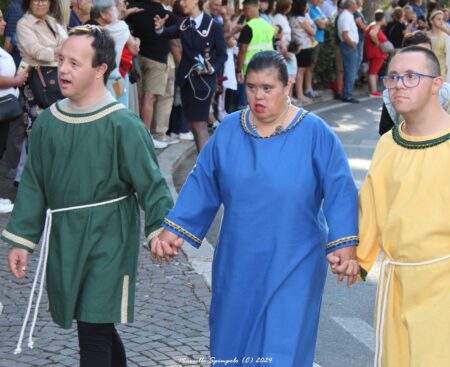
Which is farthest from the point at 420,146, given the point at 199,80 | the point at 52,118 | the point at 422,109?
the point at 199,80

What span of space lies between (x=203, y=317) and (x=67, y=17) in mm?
3887

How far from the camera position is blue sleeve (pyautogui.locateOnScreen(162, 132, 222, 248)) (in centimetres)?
449

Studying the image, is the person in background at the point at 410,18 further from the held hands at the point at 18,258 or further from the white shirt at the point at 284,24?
the held hands at the point at 18,258

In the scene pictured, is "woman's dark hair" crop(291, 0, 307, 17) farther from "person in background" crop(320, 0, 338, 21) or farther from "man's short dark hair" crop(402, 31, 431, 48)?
"man's short dark hair" crop(402, 31, 431, 48)

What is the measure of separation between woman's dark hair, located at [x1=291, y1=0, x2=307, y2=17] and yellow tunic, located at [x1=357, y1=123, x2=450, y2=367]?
1240 cm

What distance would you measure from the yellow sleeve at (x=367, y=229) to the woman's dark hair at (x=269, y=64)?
58 centimetres

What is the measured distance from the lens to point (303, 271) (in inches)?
170

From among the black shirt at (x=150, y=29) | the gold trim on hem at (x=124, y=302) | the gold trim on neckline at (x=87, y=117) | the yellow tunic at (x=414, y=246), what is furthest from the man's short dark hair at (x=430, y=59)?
the black shirt at (x=150, y=29)

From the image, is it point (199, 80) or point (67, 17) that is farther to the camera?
point (199, 80)

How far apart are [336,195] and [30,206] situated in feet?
4.66

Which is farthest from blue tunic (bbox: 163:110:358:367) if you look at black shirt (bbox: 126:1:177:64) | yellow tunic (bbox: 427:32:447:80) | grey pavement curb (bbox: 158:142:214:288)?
black shirt (bbox: 126:1:177:64)

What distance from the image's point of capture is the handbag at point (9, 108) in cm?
770

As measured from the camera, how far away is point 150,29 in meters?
11.4

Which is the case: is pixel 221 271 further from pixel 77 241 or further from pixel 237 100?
pixel 237 100
